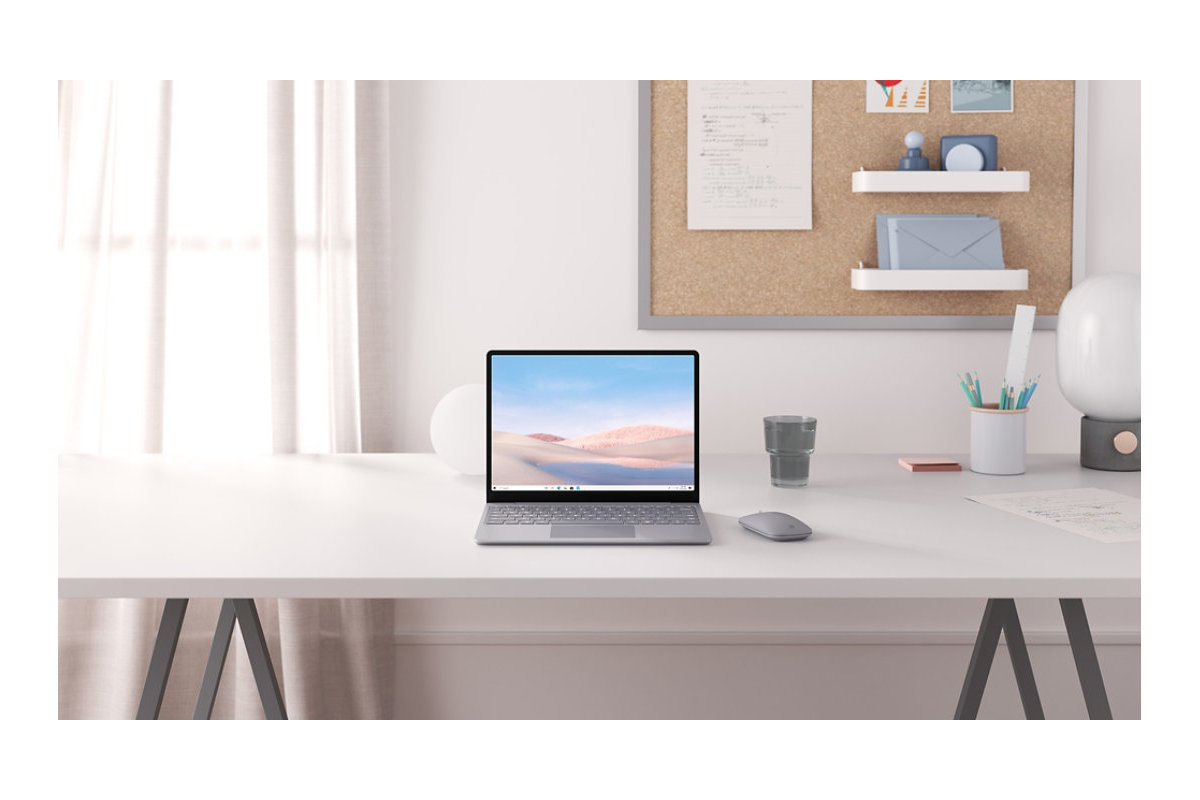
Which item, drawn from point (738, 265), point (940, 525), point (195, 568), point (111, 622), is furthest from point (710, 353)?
point (111, 622)

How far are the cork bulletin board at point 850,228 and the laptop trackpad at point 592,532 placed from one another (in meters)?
0.81

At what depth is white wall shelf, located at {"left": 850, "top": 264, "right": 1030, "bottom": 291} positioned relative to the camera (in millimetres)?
1860

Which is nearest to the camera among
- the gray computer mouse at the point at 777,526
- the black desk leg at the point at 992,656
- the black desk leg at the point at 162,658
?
the gray computer mouse at the point at 777,526

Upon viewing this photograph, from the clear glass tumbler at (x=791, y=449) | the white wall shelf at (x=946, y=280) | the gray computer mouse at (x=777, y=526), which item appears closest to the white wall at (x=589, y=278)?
the white wall shelf at (x=946, y=280)

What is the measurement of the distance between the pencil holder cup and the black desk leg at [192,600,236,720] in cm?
128

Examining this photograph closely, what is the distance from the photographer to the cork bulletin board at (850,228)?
1916 millimetres

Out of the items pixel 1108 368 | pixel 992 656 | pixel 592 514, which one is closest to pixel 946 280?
pixel 1108 368

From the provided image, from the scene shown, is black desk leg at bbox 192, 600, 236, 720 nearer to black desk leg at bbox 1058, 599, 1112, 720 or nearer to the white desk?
the white desk

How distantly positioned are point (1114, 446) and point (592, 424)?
0.93m

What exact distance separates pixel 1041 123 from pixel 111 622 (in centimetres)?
217

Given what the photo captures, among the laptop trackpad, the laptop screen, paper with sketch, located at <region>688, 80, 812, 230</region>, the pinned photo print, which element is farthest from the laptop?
the pinned photo print

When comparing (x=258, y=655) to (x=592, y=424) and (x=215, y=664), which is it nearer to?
(x=215, y=664)

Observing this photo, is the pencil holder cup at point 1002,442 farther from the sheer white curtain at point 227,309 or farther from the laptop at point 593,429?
the sheer white curtain at point 227,309

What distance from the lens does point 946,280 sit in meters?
1.87
